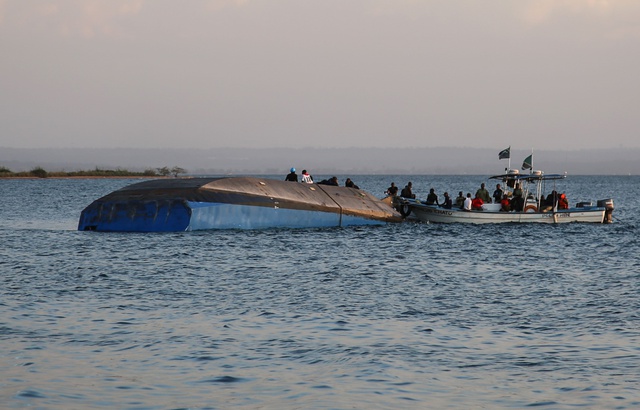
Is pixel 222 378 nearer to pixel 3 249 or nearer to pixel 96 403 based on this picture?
pixel 96 403

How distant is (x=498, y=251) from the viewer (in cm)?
3506

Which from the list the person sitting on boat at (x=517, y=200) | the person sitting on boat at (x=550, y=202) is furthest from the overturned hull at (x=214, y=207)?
the person sitting on boat at (x=550, y=202)

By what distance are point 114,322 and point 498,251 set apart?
21304 mm

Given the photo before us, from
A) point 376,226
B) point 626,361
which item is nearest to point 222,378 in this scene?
point 626,361

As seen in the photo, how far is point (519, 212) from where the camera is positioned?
47156 mm

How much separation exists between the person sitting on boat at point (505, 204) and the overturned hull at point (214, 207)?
341 inches

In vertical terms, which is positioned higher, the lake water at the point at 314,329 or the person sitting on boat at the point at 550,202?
the person sitting on boat at the point at 550,202

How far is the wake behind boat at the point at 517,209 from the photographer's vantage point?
4700 cm

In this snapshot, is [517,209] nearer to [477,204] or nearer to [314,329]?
[477,204]

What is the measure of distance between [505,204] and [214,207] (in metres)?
17.1

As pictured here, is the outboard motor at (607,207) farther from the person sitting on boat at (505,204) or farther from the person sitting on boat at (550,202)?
the person sitting on boat at (505,204)

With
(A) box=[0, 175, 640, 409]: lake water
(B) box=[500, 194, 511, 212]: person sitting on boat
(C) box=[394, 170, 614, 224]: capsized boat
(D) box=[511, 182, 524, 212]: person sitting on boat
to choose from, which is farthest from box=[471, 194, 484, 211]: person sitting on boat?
(A) box=[0, 175, 640, 409]: lake water

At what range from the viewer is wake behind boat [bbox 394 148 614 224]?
47.0m

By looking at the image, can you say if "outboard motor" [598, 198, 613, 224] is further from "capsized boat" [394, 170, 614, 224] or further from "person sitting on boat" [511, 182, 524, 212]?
"person sitting on boat" [511, 182, 524, 212]
